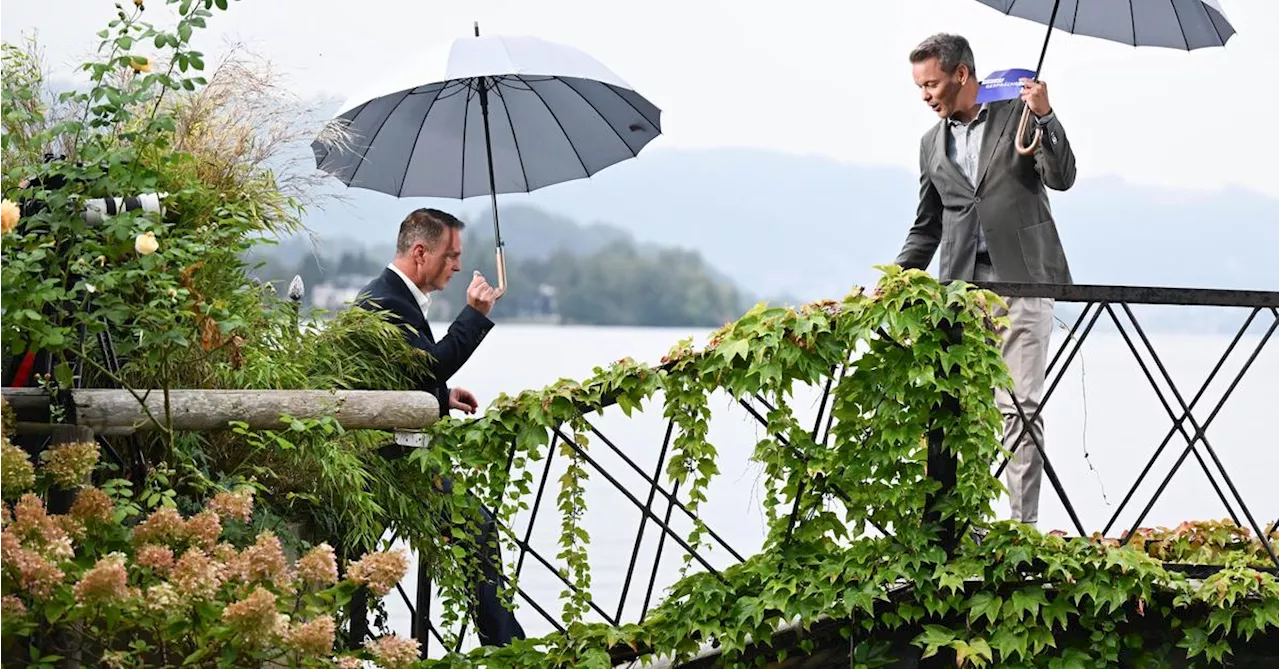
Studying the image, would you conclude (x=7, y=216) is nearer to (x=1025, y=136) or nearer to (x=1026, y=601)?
(x=1026, y=601)

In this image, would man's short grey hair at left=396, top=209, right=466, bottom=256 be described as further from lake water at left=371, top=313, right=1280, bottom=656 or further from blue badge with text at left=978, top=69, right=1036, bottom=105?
lake water at left=371, top=313, right=1280, bottom=656

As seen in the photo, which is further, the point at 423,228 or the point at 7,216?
the point at 423,228

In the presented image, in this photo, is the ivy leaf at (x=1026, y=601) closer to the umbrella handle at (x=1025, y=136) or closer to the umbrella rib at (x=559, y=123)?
the umbrella handle at (x=1025, y=136)

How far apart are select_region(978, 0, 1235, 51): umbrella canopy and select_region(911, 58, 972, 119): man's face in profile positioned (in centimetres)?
36

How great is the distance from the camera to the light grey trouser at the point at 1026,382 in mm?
4168

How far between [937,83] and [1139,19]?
0.76 m

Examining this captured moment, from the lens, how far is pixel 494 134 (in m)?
5.36

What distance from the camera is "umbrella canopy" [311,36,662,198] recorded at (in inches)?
204

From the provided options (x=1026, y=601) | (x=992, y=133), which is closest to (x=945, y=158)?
(x=992, y=133)

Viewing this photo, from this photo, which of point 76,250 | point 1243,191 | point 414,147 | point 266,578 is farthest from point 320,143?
point 1243,191

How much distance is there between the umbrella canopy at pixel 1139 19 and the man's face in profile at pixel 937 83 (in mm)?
358

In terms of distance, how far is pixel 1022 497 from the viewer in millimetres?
4180

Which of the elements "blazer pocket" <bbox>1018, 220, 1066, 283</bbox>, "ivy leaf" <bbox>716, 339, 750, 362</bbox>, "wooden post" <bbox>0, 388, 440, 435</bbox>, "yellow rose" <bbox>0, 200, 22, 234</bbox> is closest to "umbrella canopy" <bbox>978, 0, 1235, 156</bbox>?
"blazer pocket" <bbox>1018, 220, 1066, 283</bbox>

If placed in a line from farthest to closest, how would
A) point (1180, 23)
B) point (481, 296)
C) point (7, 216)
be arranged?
point (1180, 23) < point (481, 296) < point (7, 216)
